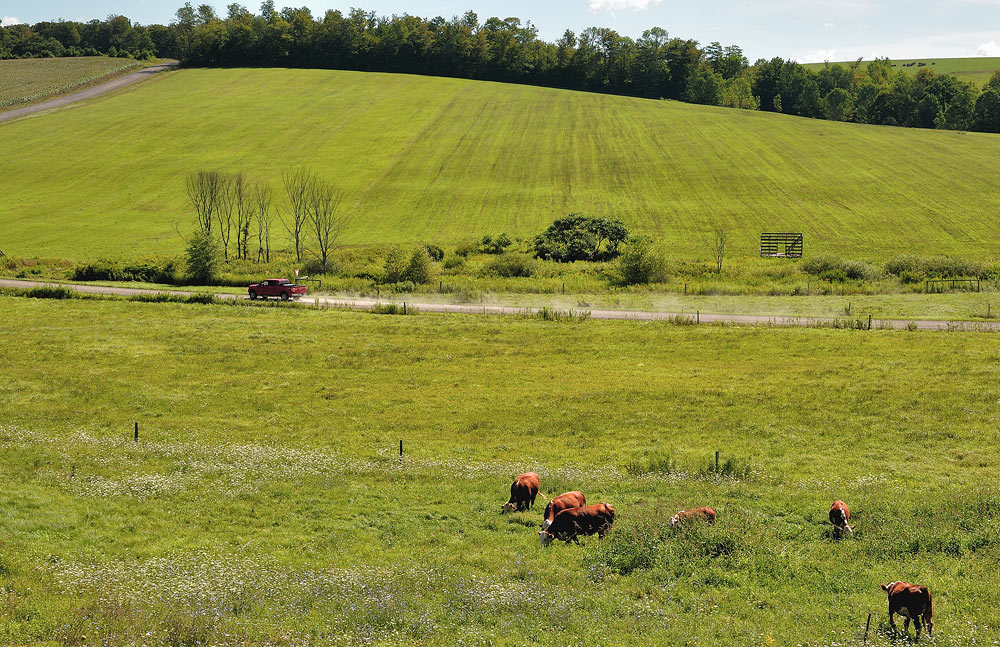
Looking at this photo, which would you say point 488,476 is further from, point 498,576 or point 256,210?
point 256,210

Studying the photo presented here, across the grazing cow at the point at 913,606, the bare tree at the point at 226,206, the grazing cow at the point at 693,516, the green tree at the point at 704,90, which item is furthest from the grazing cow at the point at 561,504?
the green tree at the point at 704,90

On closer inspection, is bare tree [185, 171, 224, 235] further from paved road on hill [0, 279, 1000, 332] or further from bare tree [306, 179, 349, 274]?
paved road on hill [0, 279, 1000, 332]

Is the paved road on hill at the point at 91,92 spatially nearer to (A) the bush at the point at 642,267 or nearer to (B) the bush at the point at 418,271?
(B) the bush at the point at 418,271

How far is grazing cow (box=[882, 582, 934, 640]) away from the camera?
490 inches

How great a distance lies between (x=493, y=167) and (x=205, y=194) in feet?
153

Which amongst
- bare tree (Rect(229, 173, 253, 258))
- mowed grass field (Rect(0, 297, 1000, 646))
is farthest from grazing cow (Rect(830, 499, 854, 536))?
bare tree (Rect(229, 173, 253, 258))

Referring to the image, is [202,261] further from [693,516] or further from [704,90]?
[704,90]

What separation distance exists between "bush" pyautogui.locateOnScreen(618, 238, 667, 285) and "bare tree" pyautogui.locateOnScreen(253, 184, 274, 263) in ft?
137

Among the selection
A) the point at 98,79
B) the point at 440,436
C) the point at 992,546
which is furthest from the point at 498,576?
the point at 98,79

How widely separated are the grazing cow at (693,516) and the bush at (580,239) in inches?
2597

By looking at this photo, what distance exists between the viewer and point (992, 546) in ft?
52.8

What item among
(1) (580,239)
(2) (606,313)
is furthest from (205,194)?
(2) (606,313)

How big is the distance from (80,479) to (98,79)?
630 feet

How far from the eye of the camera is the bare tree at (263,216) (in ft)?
288
